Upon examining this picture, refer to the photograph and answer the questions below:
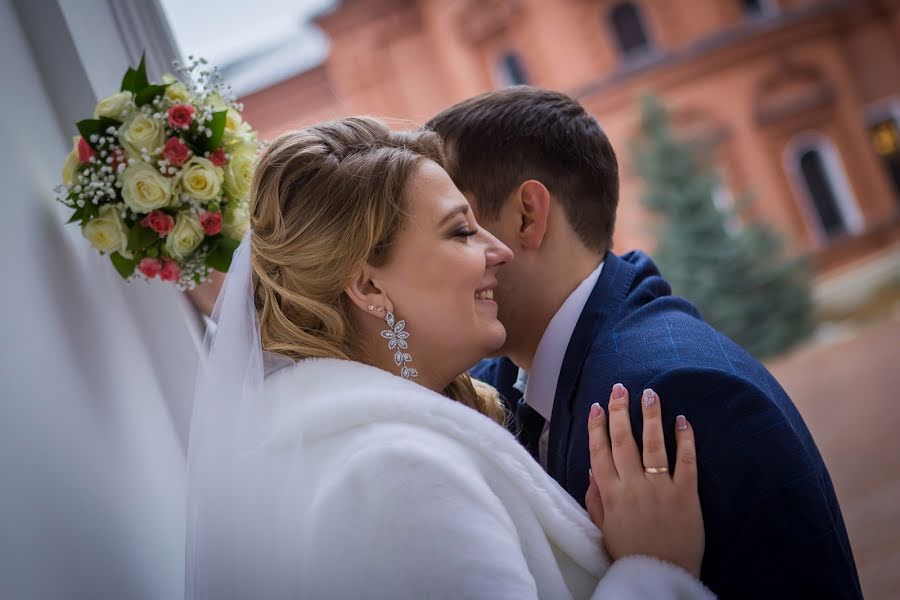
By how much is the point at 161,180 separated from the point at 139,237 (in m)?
0.14

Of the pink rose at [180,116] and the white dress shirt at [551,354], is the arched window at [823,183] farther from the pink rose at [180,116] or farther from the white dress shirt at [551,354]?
the pink rose at [180,116]

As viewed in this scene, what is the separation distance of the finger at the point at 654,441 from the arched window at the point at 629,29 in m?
16.2

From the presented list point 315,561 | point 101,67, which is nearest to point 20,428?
point 315,561

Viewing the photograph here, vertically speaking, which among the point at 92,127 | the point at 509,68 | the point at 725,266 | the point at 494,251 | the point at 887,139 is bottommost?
the point at 725,266

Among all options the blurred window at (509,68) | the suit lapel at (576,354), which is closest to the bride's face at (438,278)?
A: the suit lapel at (576,354)

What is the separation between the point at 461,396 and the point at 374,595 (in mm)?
807

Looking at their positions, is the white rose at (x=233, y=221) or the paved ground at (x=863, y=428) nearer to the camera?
the white rose at (x=233, y=221)

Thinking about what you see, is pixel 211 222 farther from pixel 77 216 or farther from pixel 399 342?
pixel 399 342

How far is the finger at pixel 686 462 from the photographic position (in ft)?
5.51

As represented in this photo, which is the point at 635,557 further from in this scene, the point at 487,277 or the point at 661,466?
the point at 487,277

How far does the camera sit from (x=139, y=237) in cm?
209

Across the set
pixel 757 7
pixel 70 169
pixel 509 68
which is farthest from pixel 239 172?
pixel 757 7

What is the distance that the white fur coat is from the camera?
4.60 ft

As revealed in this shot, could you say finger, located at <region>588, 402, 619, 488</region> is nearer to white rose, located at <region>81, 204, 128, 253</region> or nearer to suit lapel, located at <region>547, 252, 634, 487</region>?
suit lapel, located at <region>547, 252, 634, 487</region>
